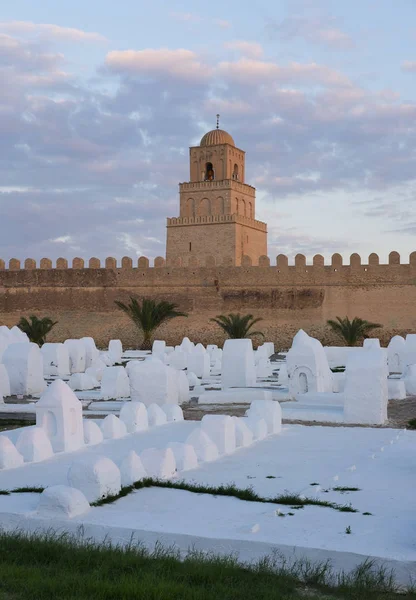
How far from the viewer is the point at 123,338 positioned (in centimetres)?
2819

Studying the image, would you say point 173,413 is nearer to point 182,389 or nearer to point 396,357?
point 182,389

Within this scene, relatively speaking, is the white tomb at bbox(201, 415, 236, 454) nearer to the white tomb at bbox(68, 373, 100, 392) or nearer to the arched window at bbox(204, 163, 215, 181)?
the white tomb at bbox(68, 373, 100, 392)

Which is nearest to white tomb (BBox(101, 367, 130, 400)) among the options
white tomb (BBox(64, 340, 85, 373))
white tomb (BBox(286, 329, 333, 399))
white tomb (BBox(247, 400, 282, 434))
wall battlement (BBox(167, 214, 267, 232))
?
white tomb (BBox(286, 329, 333, 399))

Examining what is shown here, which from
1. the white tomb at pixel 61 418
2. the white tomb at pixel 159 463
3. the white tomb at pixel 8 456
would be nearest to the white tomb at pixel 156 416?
the white tomb at pixel 61 418

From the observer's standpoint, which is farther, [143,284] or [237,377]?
[143,284]

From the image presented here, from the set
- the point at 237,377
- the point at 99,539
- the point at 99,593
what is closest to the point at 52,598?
the point at 99,593

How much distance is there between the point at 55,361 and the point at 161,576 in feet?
45.3

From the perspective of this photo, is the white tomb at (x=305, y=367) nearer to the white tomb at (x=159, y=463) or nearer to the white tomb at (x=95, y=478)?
the white tomb at (x=159, y=463)

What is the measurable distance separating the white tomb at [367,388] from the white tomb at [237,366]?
3848mm

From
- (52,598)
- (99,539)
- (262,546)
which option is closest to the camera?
(52,598)

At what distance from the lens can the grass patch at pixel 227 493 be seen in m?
4.55

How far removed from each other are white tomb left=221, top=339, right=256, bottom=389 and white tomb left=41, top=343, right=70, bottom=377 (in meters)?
5.13

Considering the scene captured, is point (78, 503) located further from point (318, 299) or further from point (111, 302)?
point (111, 302)

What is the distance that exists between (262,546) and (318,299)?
22.9 m
